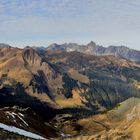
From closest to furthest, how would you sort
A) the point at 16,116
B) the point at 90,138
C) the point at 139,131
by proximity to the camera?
1. the point at 139,131
2. the point at 90,138
3. the point at 16,116

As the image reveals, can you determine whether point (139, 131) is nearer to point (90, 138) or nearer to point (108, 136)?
point (108, 136)

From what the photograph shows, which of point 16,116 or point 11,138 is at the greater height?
point 11,138

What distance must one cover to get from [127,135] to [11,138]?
27.9 meters

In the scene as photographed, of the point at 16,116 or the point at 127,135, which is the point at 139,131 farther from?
the point at 16,116

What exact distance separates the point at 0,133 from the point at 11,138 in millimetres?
2951

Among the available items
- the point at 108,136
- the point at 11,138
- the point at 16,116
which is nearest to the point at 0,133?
the point at 11,138

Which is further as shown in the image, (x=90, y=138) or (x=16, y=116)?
(x=16, y=116)

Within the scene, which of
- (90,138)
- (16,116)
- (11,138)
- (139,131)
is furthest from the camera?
(16,116)

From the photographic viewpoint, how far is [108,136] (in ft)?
274

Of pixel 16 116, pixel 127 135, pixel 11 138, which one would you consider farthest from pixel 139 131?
pixel 16 116

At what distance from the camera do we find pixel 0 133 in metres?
65.1

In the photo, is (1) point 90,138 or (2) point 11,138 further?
(1) point 90,138

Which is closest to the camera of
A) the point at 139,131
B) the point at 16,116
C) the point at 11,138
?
the point at 11,138

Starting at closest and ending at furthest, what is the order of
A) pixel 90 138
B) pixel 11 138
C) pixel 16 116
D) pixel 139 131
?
pixel 11 138
pixel 139 131
pixel 90 138
pixel 16 116
